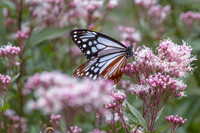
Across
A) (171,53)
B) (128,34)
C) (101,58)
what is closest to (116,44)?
(101,58)

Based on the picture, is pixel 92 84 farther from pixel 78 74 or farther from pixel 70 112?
pixel 78 74

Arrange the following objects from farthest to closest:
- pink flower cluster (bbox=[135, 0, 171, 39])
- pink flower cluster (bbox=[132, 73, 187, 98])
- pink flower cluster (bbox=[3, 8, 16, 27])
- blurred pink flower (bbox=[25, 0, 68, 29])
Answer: pink flower cluster (bbox=[135, 0, 171, 39]) → pink flower cluster (bbox=[3, 8, 16, 27]) → blurred pink flower (bbox=[25, 0, 68, 29]) → pink flower cluster (bbox=[132, 73, 187, 98])

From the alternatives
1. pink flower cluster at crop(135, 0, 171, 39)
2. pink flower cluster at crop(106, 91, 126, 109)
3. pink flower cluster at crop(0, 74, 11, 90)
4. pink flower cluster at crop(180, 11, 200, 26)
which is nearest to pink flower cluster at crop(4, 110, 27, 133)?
pink flower cluster at crop(0, 74, 11, 90)

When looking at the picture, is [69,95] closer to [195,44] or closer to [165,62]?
[165,62]

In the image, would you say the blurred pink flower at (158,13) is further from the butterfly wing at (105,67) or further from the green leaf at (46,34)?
the butterfly wing at (105,67)

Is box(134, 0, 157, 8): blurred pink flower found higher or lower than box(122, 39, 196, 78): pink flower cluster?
higher

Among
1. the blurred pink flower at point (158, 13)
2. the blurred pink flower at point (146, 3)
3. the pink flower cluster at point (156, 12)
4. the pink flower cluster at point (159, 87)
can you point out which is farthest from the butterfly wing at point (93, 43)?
the blurred pink flower at point (146, 3)

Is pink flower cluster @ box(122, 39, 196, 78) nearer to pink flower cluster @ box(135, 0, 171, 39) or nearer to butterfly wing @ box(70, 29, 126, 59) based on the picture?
butterfly wing @ box(70, 29, 126, 59)

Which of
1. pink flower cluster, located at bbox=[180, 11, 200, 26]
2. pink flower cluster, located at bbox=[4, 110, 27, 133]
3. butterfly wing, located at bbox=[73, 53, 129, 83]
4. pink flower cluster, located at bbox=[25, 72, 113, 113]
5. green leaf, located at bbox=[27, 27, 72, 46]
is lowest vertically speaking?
pink flower cluster, located at bbox=[25, 72, 113, 113]

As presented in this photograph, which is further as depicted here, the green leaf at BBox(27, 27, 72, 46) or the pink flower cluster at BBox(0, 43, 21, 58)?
the green leaf at BBox(27, 27, 72, 46)
